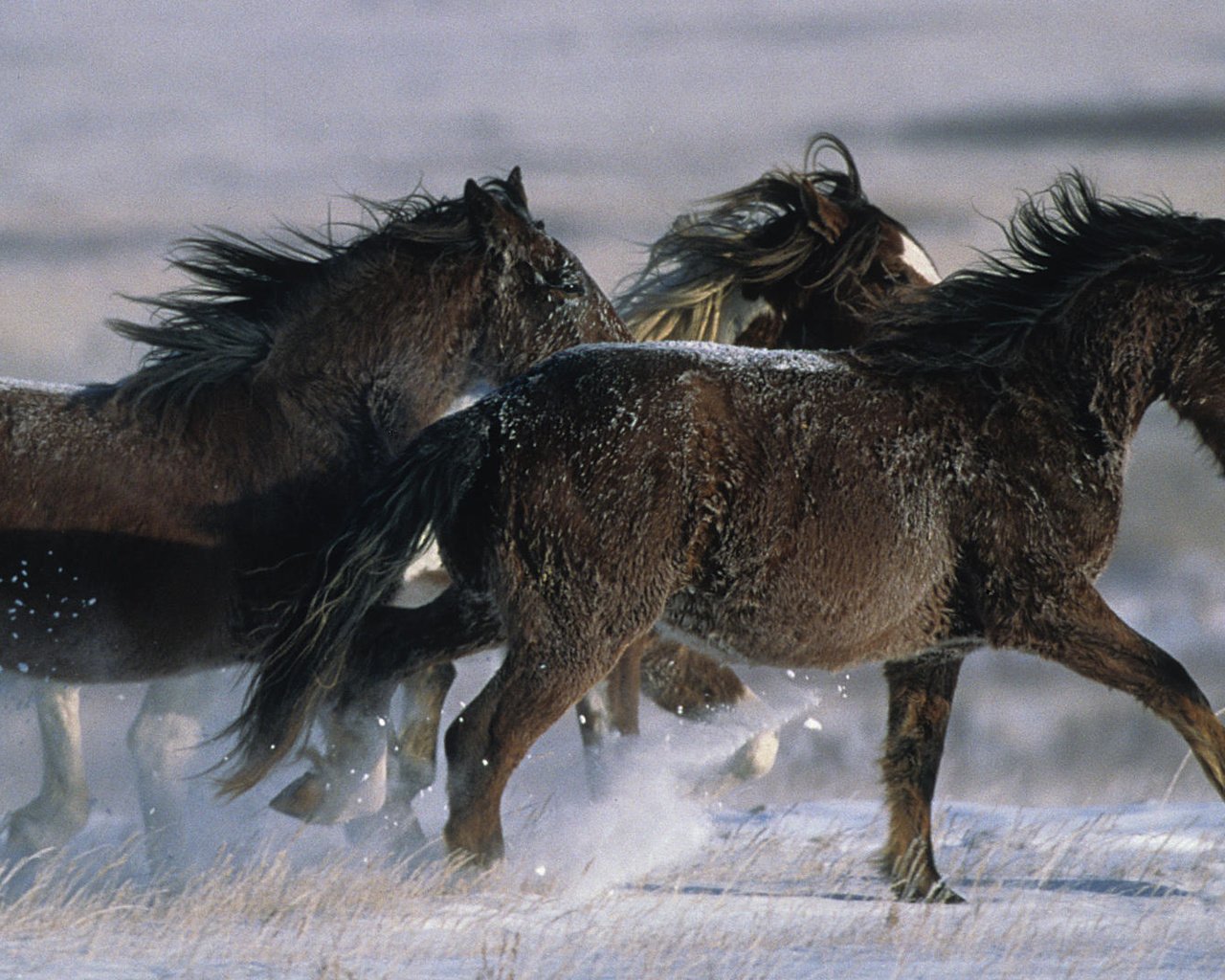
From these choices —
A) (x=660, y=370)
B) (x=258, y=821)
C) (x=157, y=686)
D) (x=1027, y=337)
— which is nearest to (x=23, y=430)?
(x=157, y=686)

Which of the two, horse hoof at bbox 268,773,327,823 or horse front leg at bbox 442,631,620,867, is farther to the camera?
horse hoof at bbox 268,773,327,823

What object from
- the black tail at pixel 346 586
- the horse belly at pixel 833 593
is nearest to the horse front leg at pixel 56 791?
the black tail at pixel 346 586

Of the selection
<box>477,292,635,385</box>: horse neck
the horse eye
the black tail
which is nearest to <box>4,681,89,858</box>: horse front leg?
the black tail

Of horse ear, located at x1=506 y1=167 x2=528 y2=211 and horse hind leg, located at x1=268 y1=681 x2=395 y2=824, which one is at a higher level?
horse ear, located at x1=506 y1=167 x2=528 y2=211

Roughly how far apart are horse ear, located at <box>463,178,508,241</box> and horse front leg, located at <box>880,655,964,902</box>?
229cm

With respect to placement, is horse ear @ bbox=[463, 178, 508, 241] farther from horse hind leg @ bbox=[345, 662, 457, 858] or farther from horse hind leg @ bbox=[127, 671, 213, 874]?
horse hind leg @ bbox=[127, 671, 213, 874]

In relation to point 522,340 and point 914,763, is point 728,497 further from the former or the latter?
point 522,340

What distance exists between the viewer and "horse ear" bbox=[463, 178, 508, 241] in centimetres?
763

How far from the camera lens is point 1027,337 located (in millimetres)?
6992

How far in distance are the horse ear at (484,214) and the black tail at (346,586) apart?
125cm

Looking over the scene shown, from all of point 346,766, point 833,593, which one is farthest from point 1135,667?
point 346,766

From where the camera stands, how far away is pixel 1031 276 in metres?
7.21

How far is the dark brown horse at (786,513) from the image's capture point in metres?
6.30

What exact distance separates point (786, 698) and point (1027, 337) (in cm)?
278
